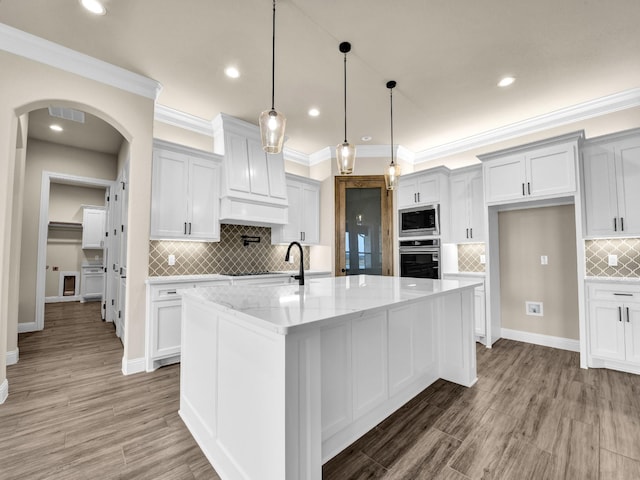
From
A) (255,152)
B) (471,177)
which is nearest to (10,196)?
(255,152)

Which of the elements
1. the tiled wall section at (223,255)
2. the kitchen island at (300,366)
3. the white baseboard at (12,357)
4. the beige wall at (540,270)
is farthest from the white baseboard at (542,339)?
the white baseboard at (12,357)

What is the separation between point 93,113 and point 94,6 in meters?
1.05

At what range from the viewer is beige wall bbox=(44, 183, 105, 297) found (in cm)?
702

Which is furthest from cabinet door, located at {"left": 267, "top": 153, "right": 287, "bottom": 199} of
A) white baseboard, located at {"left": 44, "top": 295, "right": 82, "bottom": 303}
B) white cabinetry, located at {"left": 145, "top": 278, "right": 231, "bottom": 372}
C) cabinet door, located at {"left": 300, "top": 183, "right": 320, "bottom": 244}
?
white baseboard, located at {"left": 44, "top": 295, "right": 82, "bottom": 303}

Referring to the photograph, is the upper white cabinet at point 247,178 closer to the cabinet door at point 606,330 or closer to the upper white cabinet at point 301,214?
the upper white cabinet at point 301,214

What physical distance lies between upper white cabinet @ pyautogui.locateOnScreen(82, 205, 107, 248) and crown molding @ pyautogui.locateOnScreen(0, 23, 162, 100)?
5.35 meters

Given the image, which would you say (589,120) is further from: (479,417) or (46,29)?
(46,29)

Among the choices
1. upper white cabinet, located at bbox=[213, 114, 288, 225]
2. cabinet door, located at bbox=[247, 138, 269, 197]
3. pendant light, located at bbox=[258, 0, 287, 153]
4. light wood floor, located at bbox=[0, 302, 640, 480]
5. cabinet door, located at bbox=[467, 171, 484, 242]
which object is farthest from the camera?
cabinet door, located at bbox=[467, 171, 484, 242]

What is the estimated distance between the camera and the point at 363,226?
510cm

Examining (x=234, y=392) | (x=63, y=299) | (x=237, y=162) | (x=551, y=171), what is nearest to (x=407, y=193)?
(x=551, y=171)

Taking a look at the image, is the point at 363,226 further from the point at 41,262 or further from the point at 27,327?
the point at 27,327

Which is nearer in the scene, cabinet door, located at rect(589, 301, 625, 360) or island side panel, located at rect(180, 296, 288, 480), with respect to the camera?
island side panel, located at rect(180, 296, 288, 480)

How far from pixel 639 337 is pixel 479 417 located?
2.07m

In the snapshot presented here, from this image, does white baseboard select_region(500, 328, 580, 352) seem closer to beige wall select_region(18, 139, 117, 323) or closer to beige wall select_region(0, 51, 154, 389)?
beige wall select_region(0, 51, 154, 389)
